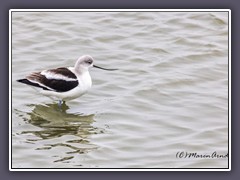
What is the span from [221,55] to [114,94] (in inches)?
78.2

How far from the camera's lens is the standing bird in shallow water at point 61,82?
42.6 feet

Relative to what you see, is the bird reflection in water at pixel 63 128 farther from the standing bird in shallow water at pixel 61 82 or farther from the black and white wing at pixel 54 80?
the black and white wing at pixel 54 80

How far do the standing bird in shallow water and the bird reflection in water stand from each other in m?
0.25

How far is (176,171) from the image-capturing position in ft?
36.3

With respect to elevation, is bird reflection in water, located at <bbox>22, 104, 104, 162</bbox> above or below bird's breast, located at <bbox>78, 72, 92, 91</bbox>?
below

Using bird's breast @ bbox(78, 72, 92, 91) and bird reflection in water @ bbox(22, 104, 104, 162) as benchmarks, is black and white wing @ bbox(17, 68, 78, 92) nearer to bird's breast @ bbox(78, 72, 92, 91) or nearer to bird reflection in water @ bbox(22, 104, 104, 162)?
bird's breast @ bbox(78, 72, 92, 91)

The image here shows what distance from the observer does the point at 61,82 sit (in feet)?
42.6

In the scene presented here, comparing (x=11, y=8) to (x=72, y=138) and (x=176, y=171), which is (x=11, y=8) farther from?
(x=176, y=171)

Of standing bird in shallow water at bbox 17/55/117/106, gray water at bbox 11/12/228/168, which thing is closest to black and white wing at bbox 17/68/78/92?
standing bird in shallow water at bbox 17/55/117/106

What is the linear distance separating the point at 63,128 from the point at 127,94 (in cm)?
128

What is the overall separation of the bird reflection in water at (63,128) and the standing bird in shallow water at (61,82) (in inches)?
9.8

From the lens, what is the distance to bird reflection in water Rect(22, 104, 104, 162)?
12.0 m

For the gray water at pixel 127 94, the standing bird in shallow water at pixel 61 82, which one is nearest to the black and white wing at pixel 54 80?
the standing bird in shallow water at pixel 61 82
